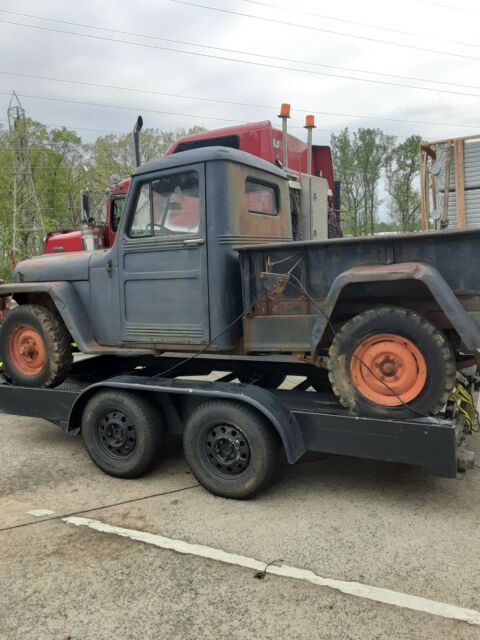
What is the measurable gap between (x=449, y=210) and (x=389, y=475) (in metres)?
5.97

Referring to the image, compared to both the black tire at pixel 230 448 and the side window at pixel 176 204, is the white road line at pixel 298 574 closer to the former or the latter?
the black tire at pixel 230 448

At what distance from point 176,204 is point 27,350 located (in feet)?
6.69

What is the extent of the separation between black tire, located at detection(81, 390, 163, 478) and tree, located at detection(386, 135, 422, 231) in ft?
134

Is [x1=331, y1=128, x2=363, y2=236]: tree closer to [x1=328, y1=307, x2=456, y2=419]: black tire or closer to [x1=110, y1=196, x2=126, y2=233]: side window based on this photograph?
[x1=110, y1=196, x2=126, y2=233]: side window

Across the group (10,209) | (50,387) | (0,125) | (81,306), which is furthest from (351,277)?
(0,125)

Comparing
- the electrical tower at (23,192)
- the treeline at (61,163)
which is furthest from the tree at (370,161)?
the electrical tower at (23,192)

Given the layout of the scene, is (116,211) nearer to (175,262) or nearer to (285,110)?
(285,110)

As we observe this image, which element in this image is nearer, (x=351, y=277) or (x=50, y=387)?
(x=351, y=277)

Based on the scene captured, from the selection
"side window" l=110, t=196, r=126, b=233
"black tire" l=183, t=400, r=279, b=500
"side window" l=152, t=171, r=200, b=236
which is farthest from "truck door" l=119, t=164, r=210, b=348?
"side window" l=110, t=196, r=126, b=233

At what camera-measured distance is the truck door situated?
4.05 metres

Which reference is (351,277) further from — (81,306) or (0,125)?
(0,125)

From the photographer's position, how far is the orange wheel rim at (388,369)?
3359 mm

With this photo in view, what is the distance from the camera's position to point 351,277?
3.38 m

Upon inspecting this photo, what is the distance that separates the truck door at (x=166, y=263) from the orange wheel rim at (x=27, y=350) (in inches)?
36.8
